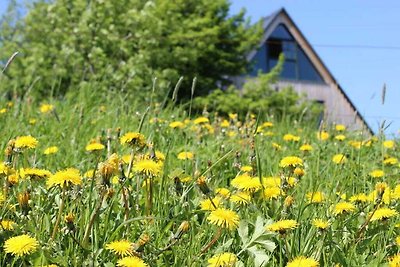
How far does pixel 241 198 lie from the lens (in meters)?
1.72

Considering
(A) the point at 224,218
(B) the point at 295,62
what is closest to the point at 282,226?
(A) the point at 224,218

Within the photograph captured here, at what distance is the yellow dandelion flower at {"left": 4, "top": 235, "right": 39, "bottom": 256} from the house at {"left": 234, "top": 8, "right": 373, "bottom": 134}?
973 inches

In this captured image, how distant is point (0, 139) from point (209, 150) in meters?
1.08

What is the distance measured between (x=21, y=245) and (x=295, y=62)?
26.8 m

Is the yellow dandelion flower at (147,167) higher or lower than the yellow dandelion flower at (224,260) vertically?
higher

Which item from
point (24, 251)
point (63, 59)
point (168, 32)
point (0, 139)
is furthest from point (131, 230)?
point (168, 32)

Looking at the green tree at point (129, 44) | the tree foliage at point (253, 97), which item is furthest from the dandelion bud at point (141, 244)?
the tree foliage at point (253, 97)

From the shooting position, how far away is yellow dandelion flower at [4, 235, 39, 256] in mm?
1387

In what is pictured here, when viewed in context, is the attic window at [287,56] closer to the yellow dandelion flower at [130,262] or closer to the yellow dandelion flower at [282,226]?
the yellow dandelion flower at [282,226]

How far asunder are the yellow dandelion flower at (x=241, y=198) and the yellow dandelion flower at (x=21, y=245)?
57 centimetres

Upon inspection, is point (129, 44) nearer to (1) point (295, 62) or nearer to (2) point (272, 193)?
(1) point (295, 62)

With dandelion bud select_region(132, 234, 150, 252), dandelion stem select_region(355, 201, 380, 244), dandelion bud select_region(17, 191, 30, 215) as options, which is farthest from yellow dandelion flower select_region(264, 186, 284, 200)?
dandelion bud select_region(17, 191, 30, 215)

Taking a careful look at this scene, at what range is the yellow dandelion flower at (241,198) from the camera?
67.8 inches

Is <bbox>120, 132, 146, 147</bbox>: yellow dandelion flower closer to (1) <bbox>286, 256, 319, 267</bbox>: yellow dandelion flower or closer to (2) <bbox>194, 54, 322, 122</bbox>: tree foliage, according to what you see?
(1) <bbox>286, 256, 319, 267</bbox>: yellow dandelion flower
